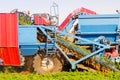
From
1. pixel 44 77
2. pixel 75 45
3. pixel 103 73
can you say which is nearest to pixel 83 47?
pixel 75 45

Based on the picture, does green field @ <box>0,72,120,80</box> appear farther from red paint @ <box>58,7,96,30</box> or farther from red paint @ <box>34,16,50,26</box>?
red paint @ <box>58,7,96,30</box>

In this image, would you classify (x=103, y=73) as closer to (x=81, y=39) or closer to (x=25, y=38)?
(x=81, y=39)

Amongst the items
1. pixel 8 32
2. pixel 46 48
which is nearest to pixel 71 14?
pixel 46 48

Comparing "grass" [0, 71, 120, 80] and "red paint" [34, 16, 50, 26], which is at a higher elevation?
"red paint" [34, 16, 50, 26]

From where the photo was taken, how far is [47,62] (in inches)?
489

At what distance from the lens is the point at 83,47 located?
13.1 m

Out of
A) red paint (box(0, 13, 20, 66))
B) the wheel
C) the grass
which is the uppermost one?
red paint (box(0, 13, 20, 66))

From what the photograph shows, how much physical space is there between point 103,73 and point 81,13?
317 cm

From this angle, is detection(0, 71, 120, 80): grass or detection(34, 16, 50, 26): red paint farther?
detection(34, 16, 50, 26): red paint

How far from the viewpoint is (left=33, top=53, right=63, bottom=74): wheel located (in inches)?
487

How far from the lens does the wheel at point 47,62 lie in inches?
487

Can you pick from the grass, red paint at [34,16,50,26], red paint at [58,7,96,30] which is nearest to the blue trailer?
the grass

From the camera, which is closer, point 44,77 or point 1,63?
point 44,77

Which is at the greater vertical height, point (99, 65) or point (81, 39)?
point (81, 39)
